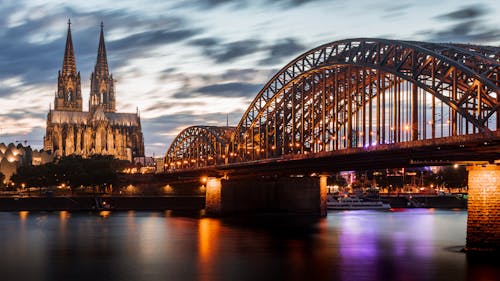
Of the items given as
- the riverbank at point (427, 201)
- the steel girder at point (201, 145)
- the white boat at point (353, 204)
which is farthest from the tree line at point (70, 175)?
the riverbank at point (427, 201)

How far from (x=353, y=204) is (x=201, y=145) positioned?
39.5m

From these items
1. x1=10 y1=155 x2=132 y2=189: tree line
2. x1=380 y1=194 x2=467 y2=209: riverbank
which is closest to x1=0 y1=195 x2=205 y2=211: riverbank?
x1=10 y1=155 x2=132 y2=189: tree line

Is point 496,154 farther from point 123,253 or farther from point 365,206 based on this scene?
point 365,206

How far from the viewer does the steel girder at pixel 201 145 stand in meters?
149

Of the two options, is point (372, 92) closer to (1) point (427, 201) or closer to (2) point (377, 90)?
(2) point (377, 90)

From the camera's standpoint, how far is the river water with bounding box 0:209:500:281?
49.6m

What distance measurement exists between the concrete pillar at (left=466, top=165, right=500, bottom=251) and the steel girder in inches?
3253

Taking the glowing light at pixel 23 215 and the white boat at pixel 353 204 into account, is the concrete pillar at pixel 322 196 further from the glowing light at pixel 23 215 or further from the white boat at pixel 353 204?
the glowing light at pixel 23 215

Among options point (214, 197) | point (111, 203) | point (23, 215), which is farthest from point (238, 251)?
point (111, 203)

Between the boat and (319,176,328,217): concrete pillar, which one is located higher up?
(319,176,328,217): concrete pillar

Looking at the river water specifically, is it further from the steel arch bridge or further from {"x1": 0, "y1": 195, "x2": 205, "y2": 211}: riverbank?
{"x1": 0, "y1": 195, "x2": 205, "y2": 211}: riverbank

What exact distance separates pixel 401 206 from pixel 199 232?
8835cm

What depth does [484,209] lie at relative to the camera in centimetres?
5384

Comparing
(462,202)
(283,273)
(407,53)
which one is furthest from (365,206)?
(283,273)
